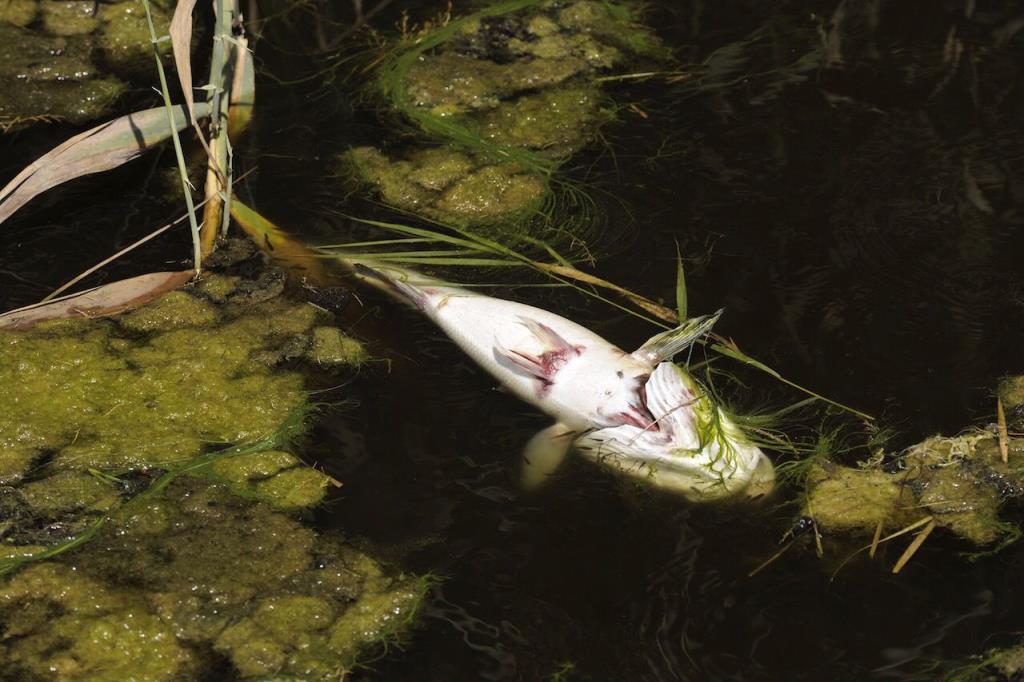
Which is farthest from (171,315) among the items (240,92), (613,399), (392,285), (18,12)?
(18,12)

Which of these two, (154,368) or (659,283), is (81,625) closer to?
(154,368)

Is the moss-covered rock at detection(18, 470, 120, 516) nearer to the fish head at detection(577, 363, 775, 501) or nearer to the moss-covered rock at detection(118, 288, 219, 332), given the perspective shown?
the moss-covered rock at detection(118, 288, 219, 332)

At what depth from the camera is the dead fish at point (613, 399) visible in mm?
2793

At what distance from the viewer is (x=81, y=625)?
2449 millimetres

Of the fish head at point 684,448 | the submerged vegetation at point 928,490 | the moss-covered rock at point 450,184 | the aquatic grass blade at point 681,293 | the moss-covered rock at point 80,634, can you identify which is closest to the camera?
the moss-covered rock at point 80,634

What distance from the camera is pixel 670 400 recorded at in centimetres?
284

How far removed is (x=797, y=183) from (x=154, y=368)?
2.03 metres

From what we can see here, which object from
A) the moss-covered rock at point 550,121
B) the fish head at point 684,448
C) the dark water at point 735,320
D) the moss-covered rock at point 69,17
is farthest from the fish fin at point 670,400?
the moss-covered rock at point 69,17

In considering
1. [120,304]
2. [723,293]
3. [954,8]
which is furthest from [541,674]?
[954,8]

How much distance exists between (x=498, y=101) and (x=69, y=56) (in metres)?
1.60

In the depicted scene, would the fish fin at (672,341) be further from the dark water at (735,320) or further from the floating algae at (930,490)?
the floating algae at (930,490)

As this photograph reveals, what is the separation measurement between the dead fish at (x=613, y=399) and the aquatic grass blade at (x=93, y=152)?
1.08 meters

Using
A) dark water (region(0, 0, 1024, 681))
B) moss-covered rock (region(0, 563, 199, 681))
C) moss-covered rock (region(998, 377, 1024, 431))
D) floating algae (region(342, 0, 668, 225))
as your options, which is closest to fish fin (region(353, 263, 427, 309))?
dark water (region(0, 0, 1024, 681))

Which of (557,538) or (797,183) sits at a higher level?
(797,183)
